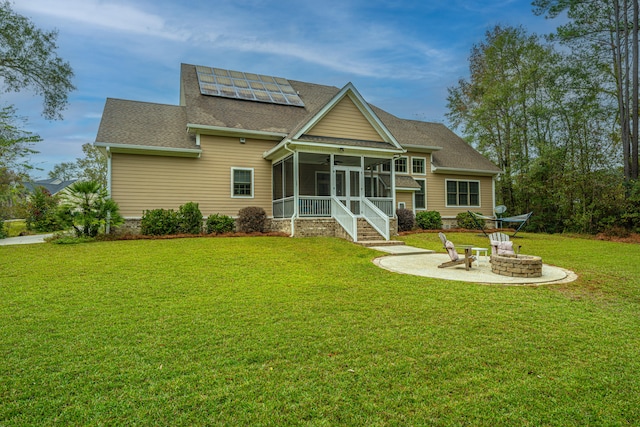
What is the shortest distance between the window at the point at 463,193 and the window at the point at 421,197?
184 centimetres

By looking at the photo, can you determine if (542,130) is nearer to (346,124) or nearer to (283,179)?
(346,124)

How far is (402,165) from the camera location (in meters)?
19.1

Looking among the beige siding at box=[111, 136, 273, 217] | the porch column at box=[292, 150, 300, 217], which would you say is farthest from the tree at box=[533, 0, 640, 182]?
the beige siding at box=[111, 136, 273, 217]

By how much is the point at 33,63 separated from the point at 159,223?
531 inches

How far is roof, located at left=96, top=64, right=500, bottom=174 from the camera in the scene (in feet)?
44.8

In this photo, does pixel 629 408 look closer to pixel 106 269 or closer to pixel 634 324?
pixel 634 324

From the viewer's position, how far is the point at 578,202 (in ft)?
57.2

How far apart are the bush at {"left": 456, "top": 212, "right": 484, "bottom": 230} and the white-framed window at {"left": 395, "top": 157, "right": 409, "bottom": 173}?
4267 millimetres

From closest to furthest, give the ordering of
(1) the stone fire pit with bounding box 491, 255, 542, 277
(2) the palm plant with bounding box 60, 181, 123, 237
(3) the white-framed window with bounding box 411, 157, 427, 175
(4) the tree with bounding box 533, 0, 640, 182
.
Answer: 1. (1) the stone fire pit with bounding box 491, 255, 542, 277
2. (2) the palm plant with bounding box 60, 181, 123, 237
3. (4) the tree with bounding box 533, 0, 640, 182
4. (3) the white-framed window with bounding box 411, 157, 427, 175

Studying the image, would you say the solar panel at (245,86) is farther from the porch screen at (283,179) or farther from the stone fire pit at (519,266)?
the stone fire pit at (519,266)

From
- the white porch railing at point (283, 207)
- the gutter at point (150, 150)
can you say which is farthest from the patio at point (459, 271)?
the gutter at point (150, 150)

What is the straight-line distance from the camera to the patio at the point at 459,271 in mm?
6572

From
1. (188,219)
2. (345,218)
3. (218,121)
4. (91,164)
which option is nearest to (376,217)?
(345,218)

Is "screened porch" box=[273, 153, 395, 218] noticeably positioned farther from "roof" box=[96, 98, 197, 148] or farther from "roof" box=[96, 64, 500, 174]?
"roof" box=[96, 98, 197, 148]
